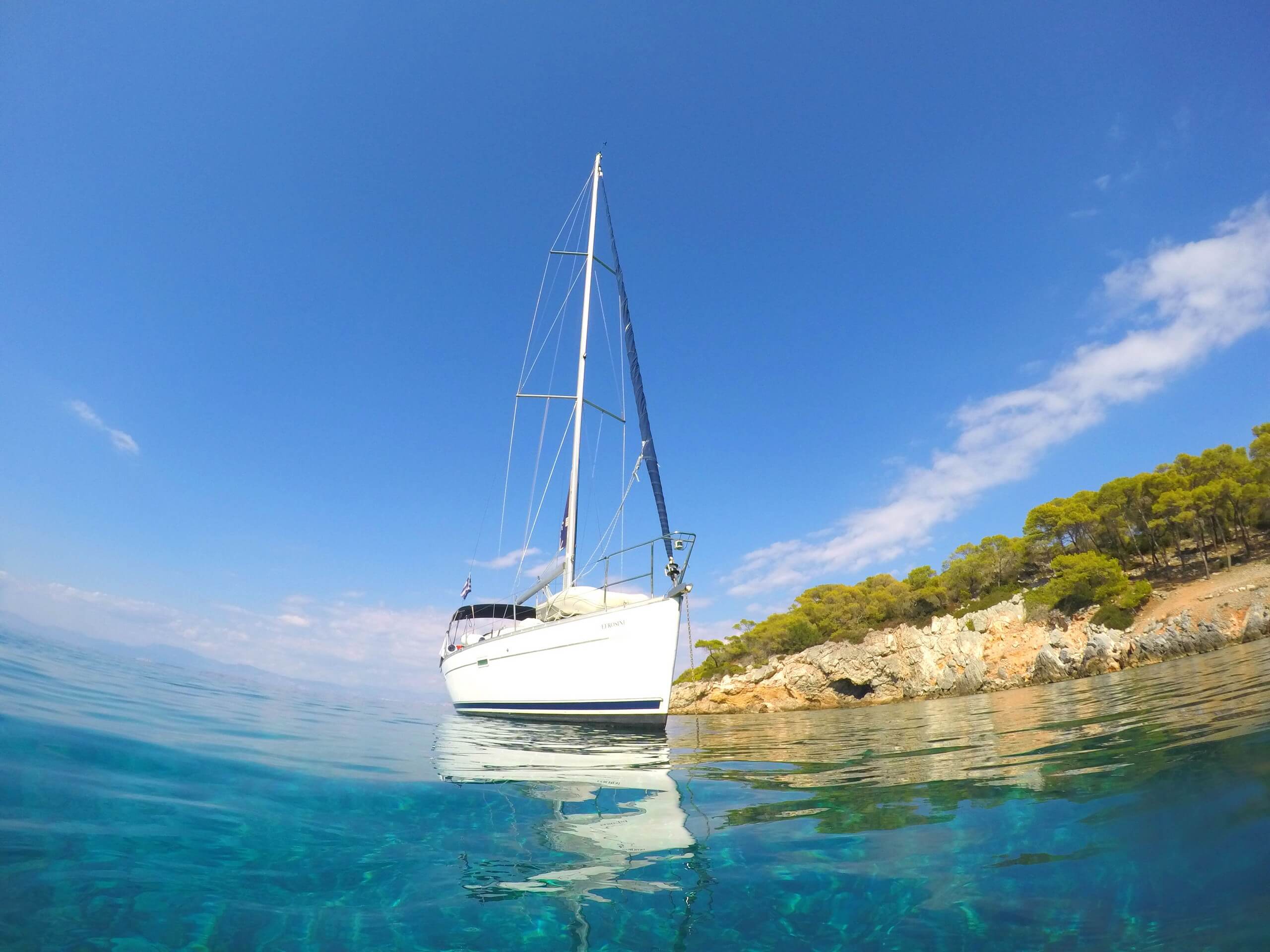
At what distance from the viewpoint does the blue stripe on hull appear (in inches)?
454

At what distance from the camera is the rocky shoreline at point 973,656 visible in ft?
79.9

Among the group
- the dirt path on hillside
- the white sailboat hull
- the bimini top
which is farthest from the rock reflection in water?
the dirt path on hillside

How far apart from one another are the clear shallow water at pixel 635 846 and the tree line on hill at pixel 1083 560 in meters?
34.0

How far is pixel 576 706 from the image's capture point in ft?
40.0

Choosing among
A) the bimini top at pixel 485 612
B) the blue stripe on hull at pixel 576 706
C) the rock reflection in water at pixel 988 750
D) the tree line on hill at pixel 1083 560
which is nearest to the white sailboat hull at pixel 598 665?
the blue stripe on hull at pixel 576 706

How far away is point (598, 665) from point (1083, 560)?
35.6 metres

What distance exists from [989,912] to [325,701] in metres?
23.6

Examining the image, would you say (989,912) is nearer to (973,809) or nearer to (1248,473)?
(973,809)

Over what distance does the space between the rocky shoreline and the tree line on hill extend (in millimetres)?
2232

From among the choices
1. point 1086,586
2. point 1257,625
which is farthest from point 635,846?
point 1086,586

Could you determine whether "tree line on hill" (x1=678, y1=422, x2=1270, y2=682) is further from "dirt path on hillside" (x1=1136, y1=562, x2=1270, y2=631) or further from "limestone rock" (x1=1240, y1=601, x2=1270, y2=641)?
"limestone rock" (x1=1240, y1=601, x2=1270, y2=641)

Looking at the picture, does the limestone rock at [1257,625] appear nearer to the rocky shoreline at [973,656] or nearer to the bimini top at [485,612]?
the rocky shoreline at [973,656]

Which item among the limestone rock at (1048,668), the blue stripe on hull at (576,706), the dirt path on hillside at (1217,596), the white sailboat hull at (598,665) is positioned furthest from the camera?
the limestone rock at (1048,668)

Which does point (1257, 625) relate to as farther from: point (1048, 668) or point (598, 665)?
point (598, 665)
